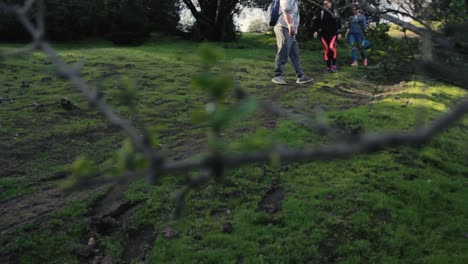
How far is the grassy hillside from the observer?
16.5 feet

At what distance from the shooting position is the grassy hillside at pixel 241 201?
504 cm

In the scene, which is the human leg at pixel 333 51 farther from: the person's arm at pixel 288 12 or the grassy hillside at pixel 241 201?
the grassy hillside at pixel 241 201

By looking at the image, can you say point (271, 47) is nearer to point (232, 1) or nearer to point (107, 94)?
point (232, 1)

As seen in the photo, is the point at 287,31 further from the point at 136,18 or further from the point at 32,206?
the point at 136,18

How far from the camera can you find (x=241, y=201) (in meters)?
5.96

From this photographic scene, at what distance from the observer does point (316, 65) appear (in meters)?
17.9

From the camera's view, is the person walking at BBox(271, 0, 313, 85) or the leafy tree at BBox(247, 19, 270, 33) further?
the leafy tree at BBox(247, 19, 270, 33)

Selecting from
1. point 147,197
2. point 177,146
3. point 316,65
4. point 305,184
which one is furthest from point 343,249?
point 316,65

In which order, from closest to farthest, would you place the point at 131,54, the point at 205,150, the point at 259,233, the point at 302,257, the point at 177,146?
the point at 302,257, the point at 259,233, the point at 205,150, the point at 177,146, the point at 131,54

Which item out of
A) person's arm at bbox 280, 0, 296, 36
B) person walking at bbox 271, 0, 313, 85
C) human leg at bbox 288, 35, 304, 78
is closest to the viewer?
person's arm at bbox 280, 0, 296, 36

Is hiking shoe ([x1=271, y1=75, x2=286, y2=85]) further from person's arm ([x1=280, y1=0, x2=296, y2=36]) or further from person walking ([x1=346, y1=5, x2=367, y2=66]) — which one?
person walking ([x1=346, y1=5, x2=367, y2=66])

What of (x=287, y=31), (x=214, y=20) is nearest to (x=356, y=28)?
(x=287, y=31)

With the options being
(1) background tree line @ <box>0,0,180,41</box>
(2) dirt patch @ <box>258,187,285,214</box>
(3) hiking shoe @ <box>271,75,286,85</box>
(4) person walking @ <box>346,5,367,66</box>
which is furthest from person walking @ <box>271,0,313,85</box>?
(1) background tree line @ <box>0,0,180,41</box>

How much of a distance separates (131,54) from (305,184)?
12556 mm
